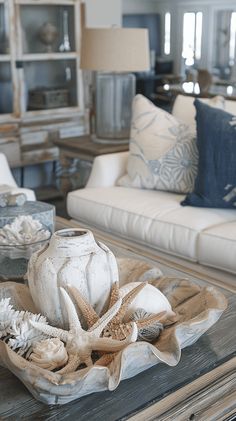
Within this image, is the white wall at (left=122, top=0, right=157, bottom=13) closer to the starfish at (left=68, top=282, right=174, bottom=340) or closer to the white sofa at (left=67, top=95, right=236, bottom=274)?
the white sofa at (left=67, top=95, right=236, bottom=274)

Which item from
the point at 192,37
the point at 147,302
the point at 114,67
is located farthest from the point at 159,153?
the point at 192,37

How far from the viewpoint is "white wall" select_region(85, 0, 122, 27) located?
4414 mm

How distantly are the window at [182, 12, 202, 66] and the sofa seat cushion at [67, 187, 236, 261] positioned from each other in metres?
6.63

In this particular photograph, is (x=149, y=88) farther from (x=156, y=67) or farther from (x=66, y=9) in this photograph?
(x=66, y=9)

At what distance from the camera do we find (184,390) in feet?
3.65

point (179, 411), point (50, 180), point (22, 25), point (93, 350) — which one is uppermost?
point (22, 25)

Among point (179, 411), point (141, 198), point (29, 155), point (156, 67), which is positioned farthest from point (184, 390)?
point (156, 67)

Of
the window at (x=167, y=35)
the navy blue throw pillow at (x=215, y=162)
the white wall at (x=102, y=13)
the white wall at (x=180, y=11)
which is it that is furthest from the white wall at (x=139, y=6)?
the navy blue throw pillow at (x=215, y=162)

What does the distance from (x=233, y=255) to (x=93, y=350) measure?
3.38 feet

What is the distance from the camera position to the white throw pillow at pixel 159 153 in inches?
101

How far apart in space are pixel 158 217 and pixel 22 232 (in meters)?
0.81

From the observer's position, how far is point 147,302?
1.28 m

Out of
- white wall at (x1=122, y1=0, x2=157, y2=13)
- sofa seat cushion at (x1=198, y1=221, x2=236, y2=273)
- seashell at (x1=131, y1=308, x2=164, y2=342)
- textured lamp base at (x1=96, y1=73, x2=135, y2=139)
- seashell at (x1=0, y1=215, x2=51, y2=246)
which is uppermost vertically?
white wall at (x1=122, y1=0, x2=157, y2=13)

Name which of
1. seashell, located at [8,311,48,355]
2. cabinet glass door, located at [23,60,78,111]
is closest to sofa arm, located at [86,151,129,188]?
cabinet glass door, located at [23,60,78,111]
